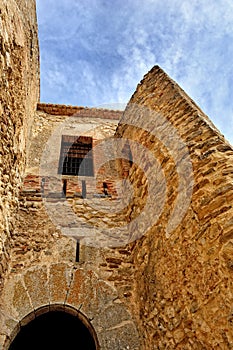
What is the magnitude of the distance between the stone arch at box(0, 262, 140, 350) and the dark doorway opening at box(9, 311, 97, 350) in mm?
610

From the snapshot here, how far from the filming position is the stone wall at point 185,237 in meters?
2.27

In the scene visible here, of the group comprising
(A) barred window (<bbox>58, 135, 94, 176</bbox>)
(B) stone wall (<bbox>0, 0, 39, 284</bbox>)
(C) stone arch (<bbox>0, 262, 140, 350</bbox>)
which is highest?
(A) barred window (<bbox>58, 135, 94, 176</bbox>)

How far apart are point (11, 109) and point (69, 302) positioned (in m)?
2.35

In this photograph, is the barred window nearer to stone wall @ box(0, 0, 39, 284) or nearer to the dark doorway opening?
stone wall @ box(0, 0, 39, 284)

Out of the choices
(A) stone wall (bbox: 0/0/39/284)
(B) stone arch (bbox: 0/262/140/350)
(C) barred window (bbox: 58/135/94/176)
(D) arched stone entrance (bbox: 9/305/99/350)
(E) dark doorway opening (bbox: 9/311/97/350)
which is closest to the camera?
(B) stone arch (bbox: 0/262/140/350)

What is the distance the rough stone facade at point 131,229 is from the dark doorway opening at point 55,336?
0.77m

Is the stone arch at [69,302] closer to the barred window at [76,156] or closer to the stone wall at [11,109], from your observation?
the stone wall at [11,109]

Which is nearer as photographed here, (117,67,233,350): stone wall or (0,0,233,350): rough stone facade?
(117,67,233,350): stone wall

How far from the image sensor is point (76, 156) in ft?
19.0

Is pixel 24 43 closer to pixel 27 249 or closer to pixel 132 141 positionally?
pixel 132 141

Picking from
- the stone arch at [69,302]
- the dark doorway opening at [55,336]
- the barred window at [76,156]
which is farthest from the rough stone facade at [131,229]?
the dark doorway opening at [55,336]

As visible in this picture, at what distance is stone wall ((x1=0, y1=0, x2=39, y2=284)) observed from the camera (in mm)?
3254

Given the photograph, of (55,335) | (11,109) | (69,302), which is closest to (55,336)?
(55,335)

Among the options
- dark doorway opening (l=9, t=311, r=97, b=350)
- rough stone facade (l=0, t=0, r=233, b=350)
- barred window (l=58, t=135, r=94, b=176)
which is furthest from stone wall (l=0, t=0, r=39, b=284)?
dark doorway opening (l=9, t=311, r=97, b=350)
